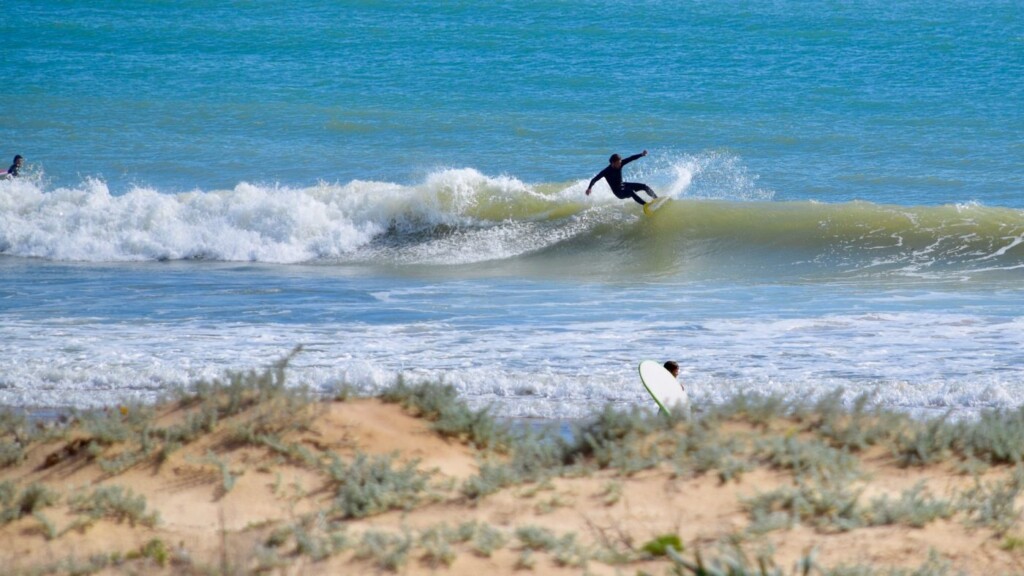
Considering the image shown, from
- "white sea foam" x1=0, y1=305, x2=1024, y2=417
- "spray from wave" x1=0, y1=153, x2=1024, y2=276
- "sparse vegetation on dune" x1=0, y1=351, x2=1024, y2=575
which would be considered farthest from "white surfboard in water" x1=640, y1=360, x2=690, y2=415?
"spray from wave" x1=0, y1=153, x2=1024, y2=276

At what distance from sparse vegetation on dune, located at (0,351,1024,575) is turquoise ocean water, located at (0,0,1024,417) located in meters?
0.76

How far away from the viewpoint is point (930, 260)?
15211 mm

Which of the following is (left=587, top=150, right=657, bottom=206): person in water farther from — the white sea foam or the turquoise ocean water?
the white sea foam

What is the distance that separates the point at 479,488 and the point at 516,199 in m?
14.1

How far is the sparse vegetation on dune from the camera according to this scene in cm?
455

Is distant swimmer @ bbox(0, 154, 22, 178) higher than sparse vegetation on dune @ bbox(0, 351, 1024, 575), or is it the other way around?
distant swimmer @ bbox(0, 154, 22, 178)

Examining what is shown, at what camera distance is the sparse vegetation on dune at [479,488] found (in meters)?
4.55

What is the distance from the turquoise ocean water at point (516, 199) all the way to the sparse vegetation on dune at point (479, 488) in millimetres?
763

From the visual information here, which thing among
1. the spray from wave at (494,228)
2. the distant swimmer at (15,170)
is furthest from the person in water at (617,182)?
the distant swimmer at (15,170)

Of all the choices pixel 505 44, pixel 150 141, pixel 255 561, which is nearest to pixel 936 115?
pixel 505 44

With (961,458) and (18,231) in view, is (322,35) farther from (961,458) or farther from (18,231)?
(961,458)

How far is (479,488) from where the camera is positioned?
5.14 metres

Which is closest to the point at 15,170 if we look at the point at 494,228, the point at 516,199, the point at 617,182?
the point at 494,228

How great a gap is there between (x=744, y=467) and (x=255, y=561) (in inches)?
88.4
